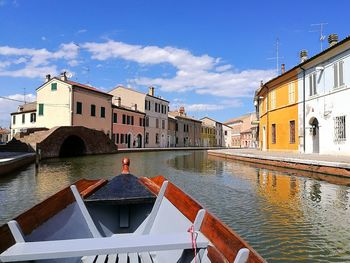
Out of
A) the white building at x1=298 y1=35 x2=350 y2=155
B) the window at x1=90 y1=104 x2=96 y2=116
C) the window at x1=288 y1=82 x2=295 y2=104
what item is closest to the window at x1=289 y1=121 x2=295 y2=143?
the white building at x1=298 y1=35 x2=350 y2=155

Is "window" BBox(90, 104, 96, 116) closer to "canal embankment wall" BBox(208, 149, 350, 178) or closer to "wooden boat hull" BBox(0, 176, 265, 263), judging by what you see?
"canal embankment wall" BBox(208, 149, 350, 178)

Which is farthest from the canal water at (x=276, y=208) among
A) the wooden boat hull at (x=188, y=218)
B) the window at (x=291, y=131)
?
the window at (x=291, y=131)

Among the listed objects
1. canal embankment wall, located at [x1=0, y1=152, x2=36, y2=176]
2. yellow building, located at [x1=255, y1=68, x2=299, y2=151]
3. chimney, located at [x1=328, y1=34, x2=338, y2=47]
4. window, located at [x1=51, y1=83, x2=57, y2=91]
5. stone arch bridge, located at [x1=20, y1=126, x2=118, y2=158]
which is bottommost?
canal embankment wall, located at [x1=0, y1=152, x2=36, y2=176]

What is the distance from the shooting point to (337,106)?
18.8m

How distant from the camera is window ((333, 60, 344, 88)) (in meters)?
18.3

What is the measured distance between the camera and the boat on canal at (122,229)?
2408 millimetres

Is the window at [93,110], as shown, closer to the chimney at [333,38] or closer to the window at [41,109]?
the window at [41,109]

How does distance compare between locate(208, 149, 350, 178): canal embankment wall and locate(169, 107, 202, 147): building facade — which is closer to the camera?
locate(208, 149, 350, 178): canal embankment wall

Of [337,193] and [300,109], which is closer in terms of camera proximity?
[337,193]

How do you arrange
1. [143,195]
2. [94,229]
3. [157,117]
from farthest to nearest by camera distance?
[157,117] < [143,195] < [94,229]

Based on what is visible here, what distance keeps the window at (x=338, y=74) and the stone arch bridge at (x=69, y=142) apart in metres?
22.2

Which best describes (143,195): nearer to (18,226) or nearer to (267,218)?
(18,226)

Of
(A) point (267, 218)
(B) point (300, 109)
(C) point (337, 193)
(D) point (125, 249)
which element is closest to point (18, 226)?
(D) point (125, 249)

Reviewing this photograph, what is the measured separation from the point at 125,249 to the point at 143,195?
180 centimetres
